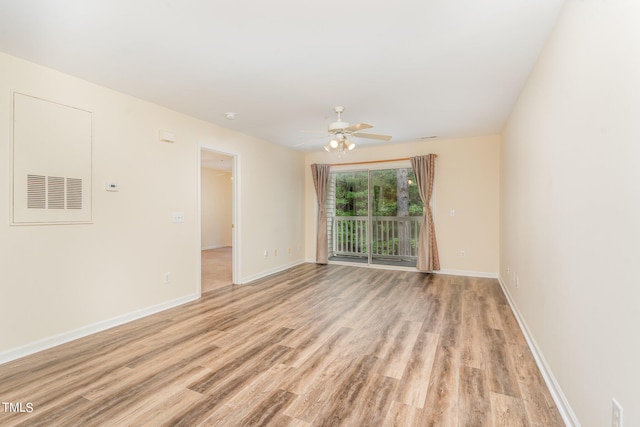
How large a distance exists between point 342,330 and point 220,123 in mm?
3321

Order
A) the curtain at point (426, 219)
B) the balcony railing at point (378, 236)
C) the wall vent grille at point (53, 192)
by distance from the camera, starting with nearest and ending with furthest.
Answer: the wall vent grille at point (53, 192) < the curtain at point (426, 219) < the balcony railing at point (378, 236)

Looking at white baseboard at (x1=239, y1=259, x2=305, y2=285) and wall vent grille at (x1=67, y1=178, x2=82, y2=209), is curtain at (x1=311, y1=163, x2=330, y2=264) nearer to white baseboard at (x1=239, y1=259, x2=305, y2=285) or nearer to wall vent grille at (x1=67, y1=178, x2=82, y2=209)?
white baseboard at (x1=239, y1=259, x2=305, y2=285)

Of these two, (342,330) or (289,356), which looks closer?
(289,356)

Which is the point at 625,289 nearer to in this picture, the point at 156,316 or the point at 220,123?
the point at 156,316

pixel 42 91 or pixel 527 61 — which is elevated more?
pixel 527 61

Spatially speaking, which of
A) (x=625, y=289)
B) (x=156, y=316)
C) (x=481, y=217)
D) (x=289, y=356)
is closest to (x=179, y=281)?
(x=156, y=316)

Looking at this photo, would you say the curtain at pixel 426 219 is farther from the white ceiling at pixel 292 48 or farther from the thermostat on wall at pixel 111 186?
the thermostat on wall at pixel 111 186

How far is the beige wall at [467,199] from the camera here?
507cm

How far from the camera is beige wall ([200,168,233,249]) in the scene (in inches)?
354

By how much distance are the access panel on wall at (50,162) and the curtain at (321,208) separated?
4178 mm

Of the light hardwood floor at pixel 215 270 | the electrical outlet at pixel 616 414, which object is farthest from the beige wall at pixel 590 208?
the light hardwood floor at pixel 215 270

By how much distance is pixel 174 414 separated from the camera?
5.62ft

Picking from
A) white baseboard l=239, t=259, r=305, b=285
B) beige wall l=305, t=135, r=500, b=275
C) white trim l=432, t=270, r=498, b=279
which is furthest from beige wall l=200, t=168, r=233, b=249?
white trim l=432, t=270, r=498, b=279

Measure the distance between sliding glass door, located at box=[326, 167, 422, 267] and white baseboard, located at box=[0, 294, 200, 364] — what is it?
3751mm
